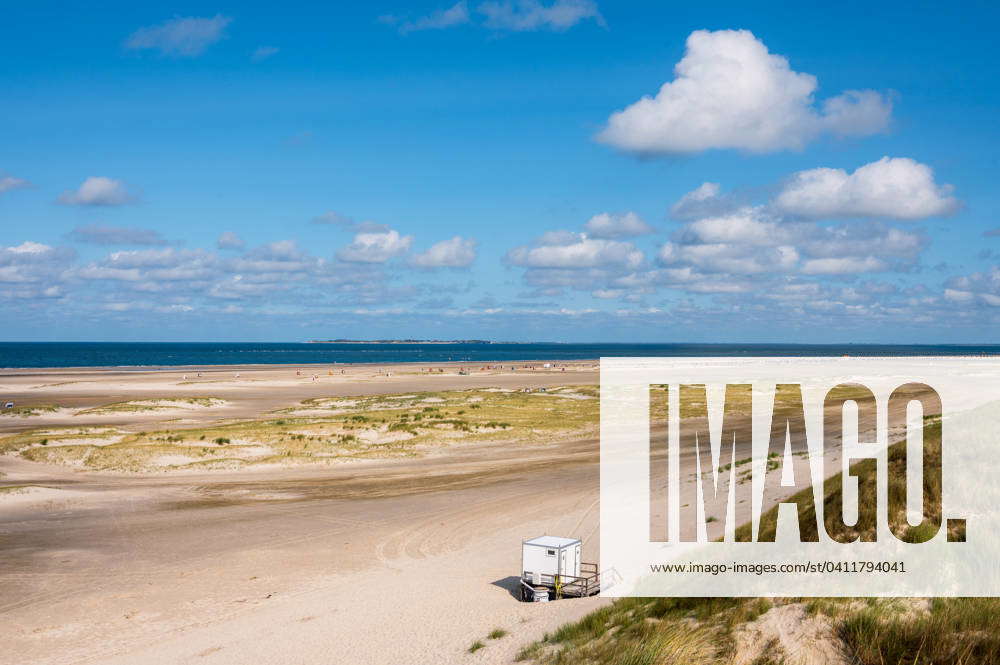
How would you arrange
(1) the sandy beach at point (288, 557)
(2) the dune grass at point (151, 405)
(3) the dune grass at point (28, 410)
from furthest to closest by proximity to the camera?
(2) the dune grass at point (151, 405), (3) the dune grass at point (28, 410), (1) the sandy beach at point (288, 557)

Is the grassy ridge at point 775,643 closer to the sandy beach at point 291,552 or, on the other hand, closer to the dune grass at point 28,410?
the sandy beach at point 291,552

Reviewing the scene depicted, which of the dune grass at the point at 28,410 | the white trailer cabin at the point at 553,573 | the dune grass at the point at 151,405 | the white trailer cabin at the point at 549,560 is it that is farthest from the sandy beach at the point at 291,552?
the dune grass at the point at 28,410

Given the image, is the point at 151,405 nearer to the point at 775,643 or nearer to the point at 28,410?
the point at 28,410

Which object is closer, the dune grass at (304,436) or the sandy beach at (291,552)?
the sandy beach at (291,552)

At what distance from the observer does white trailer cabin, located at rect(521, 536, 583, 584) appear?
19.3 meters

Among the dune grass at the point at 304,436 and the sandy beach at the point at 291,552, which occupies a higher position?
the dune grass at the point at 304,436

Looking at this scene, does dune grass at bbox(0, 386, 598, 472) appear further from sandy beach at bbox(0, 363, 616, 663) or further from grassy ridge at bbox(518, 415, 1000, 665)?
grassy ridge at bbox(518, 415, 1000, 665)

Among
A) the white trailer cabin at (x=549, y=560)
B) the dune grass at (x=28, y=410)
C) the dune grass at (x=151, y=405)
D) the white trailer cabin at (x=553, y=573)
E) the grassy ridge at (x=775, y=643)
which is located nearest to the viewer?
the grassy ridge at (x=775, y=643)

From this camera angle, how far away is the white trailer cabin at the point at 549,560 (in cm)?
1930

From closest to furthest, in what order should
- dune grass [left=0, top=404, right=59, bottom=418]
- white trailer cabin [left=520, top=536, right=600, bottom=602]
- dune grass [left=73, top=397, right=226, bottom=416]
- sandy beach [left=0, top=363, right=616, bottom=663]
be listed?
1. sandy beach [left=0, top=363, right=616, bottom=663]
2. white trailer cabin [left=520, top=536, right=600, bottom=602]
3. dune grass [left=0, top=404, right=59, bottom=418]
4. dune grass [left=73, top=397, right=226, bottom=416]

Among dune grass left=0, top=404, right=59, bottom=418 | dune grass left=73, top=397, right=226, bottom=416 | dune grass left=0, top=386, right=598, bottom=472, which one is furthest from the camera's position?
dune grass left=73, top=397, right=226, bottom=416

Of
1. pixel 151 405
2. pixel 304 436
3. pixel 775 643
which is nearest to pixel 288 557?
pixel 775 643

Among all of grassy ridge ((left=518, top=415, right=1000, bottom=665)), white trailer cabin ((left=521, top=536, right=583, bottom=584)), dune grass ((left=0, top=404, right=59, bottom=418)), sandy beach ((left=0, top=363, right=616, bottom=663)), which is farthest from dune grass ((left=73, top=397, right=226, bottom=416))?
grassy ridge ((left=518, top=415, right=1000, bottom=665))

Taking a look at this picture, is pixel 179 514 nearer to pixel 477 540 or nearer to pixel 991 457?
pixel 477 540
